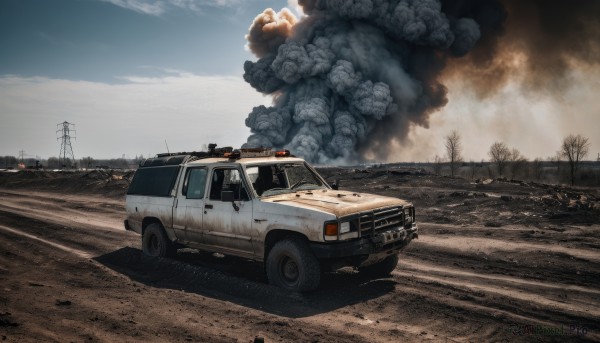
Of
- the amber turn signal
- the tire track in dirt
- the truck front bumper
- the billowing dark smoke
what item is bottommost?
the tire track in dirt

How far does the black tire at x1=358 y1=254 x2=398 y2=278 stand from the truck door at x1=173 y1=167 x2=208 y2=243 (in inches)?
119

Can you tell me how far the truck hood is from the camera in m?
5.75

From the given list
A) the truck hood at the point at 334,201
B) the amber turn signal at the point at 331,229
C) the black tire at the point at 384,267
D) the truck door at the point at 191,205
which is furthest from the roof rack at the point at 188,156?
the black tire at the point at 384,267

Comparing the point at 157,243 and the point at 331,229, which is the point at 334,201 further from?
the point at 157,243

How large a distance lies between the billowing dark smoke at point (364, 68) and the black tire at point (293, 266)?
162 ft

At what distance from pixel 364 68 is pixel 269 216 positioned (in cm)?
5596

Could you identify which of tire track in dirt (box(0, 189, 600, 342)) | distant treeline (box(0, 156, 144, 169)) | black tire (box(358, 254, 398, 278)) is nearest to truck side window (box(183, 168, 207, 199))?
tire track in dirt (box(0, 189, 600, 342))

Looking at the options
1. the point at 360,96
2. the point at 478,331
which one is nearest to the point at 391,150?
the point at 360,96

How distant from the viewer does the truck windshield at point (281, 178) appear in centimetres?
677

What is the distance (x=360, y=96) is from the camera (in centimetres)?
5694

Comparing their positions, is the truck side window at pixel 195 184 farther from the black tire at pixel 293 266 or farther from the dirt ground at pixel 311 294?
the black tire at pixel 293 266

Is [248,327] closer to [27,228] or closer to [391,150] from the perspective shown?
→ [27,228]

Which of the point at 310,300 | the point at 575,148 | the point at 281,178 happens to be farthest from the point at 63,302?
the point at 575,148

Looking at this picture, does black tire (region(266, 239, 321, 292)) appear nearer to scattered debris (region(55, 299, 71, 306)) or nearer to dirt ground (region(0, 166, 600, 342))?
dirt ground (region(0, 166, 600, 342))
